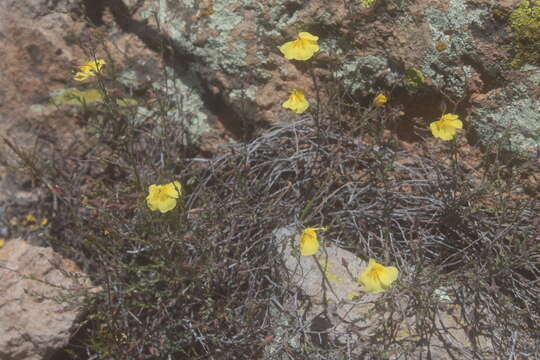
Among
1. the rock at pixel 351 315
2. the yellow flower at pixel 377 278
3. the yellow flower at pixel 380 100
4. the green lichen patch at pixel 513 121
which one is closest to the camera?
the yellow flower at pixel 377 278

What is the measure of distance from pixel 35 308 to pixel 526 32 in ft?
7.63

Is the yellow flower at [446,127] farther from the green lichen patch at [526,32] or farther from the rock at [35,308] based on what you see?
the rock at [35,308]

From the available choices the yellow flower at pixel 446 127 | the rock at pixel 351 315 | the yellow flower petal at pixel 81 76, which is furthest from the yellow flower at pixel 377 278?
the yellow flower petal at pixel 81 76

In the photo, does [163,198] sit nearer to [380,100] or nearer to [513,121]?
[380,100]

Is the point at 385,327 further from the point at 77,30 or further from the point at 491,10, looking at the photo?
the point at 77,30

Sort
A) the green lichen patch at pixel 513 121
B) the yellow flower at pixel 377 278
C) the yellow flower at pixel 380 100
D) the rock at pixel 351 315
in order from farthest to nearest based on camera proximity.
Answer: the yellow flower at pixel 380 100 → the green lichen patch at pixel 513 121 → the rock at pixel 351 315 → the yellow flower at pixel 377 278

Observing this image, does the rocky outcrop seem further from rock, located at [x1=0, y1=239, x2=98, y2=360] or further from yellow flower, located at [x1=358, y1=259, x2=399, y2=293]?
rock, located at [x1=0, y1=239, x2=98, y2=360]

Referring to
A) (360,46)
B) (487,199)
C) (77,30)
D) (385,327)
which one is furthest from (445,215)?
(77,30)

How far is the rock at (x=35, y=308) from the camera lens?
87.3 inches

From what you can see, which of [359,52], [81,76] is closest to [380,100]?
[359,52]

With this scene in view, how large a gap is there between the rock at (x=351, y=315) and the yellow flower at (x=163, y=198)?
1.64 feet

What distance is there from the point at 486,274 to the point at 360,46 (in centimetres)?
110

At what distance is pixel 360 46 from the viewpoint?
92.3 inches

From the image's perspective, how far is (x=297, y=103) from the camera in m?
2.30
